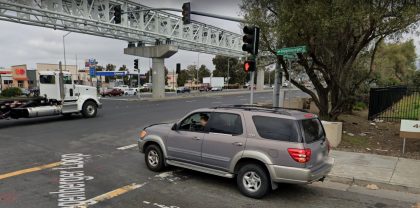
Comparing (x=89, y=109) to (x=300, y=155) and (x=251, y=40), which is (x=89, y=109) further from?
(x=300, y=155)

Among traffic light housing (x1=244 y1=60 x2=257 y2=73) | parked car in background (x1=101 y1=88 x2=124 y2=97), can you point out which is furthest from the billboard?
traffic light housing (x1=244 y1=60 x2=257 y2=73)

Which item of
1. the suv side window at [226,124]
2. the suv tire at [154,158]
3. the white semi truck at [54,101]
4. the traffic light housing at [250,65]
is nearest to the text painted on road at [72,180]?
the suv tire at [154,158]

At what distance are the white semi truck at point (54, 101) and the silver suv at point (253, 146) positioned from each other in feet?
37.8

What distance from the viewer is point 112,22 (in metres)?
33.3

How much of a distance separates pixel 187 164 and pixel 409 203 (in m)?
4.23

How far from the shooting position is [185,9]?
18.8m

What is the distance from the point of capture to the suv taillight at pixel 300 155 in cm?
578

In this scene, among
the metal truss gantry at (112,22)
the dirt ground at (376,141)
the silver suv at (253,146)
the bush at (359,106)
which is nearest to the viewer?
the silver suv at (253,146)

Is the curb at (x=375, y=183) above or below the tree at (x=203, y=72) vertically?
below

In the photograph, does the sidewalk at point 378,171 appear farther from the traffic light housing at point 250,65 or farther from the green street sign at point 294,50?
the traffic light housing at point 250,65

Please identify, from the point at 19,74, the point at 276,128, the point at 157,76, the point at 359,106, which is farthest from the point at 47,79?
the point at 19,74

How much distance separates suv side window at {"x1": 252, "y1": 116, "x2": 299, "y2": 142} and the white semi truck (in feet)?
44.8

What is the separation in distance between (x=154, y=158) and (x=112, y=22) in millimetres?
28127

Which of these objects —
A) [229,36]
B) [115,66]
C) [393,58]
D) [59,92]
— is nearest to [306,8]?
[59,92]
